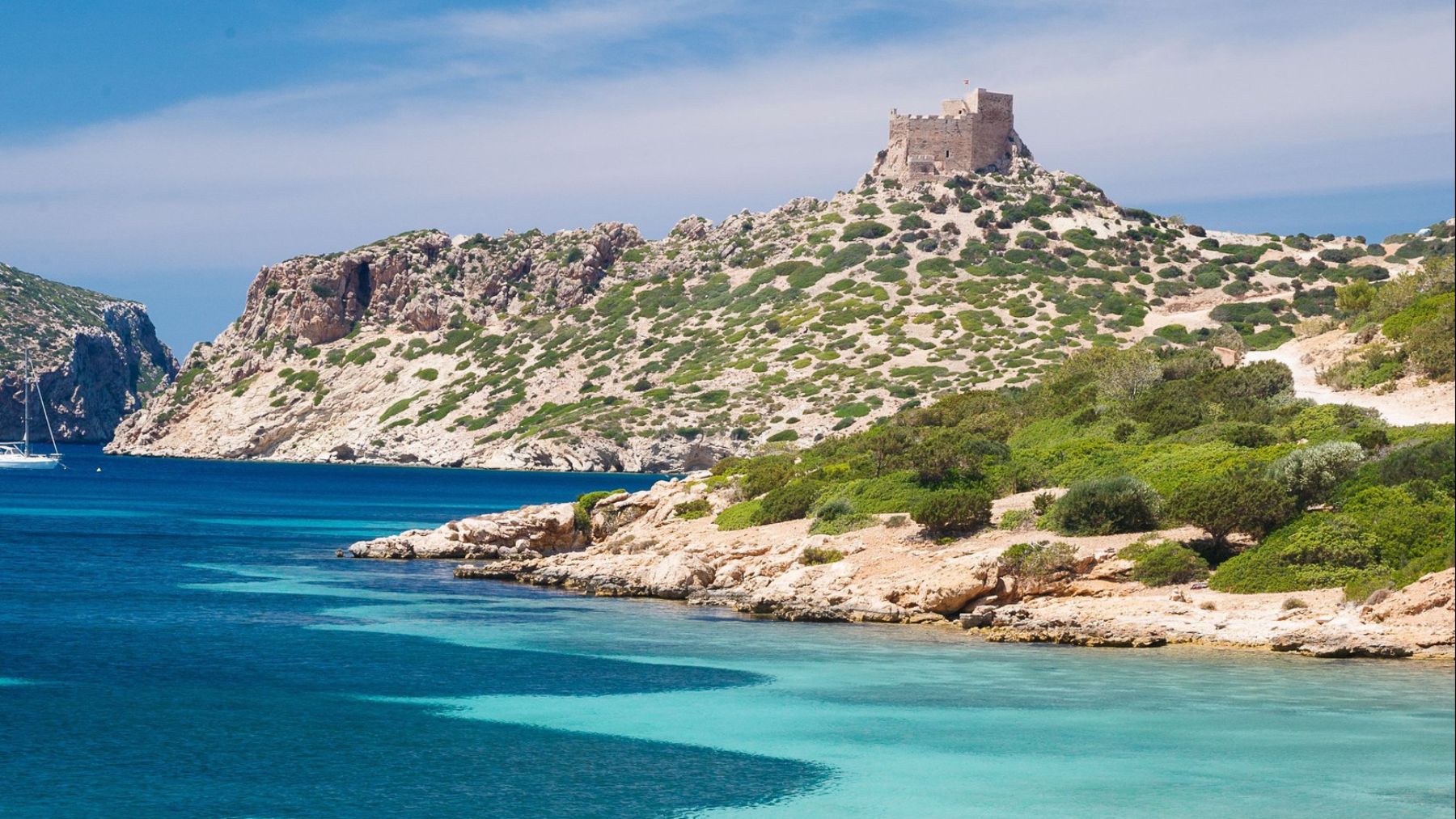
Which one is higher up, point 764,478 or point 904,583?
point 764,478

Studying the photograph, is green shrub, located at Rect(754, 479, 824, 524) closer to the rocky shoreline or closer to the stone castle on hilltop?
the rocky shoreline

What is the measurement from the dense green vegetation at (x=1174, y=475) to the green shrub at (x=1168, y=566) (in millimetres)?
35

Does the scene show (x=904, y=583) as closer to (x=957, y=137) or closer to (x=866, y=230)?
(x=866, y=230)

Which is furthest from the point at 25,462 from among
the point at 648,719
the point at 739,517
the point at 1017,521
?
the point at 648,719

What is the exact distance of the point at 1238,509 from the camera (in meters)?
30.6

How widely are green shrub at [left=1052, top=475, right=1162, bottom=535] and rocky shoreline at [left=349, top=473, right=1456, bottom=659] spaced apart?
2.18 feet

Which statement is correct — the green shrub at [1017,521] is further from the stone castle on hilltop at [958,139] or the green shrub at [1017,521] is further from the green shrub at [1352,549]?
the stone castle on hilltop at [958,139]

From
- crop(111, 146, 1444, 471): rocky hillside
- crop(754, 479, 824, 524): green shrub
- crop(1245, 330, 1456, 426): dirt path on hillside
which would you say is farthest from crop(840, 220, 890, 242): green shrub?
crop(754, 479, 824, 524): green shrub

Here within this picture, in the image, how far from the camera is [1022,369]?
94.1m

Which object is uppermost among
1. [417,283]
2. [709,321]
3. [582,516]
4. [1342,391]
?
[417,283]

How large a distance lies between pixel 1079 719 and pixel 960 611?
10.2 m

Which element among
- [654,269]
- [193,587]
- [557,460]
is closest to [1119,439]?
[193,587]

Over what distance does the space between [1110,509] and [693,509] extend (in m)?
17.5

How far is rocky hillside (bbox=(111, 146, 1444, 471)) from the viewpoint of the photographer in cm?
10519
